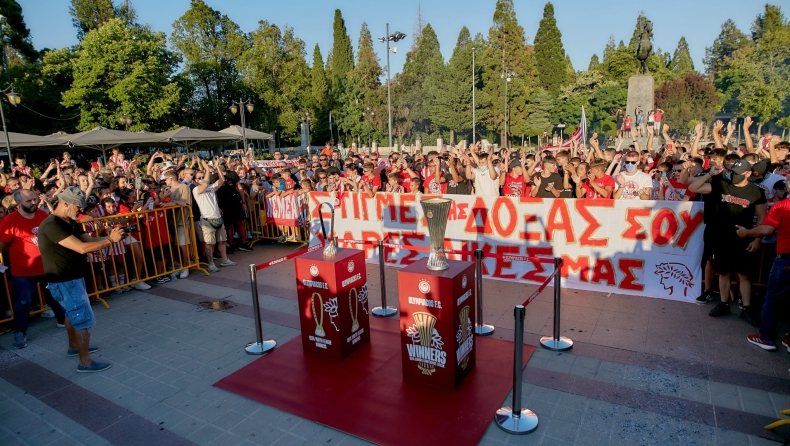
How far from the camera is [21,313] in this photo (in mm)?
6094

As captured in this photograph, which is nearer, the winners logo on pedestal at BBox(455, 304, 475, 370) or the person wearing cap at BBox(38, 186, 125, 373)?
the winners logo on pedestal at BBox(455, 304, 475, 370)

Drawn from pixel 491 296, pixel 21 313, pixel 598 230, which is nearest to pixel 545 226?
pixel 598 230

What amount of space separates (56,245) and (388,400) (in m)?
3.90

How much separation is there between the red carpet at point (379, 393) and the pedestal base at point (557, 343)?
0.19 metres

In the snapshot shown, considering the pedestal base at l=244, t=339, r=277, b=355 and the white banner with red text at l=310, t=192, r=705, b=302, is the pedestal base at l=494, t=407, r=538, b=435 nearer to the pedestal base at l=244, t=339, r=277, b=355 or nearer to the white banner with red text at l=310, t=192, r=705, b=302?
the white banner with red text at l=310, t=192, r=705, b=302

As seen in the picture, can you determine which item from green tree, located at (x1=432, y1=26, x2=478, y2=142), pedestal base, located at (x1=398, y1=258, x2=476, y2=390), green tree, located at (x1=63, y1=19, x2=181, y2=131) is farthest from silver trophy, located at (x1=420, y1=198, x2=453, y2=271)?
green tree, located at (x1=432, y1=26, x2=478, y2=142)

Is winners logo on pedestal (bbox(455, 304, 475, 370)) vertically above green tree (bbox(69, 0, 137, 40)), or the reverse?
green tree (bbox(69, 0, 137, 40))

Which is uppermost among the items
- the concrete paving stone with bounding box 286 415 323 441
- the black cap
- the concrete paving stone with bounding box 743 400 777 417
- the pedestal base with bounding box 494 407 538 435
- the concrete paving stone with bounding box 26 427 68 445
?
the black cap

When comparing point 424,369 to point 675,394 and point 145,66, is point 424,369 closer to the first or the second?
point 675,394

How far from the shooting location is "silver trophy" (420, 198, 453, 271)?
4.45 meters

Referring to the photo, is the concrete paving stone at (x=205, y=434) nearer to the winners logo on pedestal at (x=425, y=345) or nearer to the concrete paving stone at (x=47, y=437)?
the concrete paving stone at (x=47, y=437)

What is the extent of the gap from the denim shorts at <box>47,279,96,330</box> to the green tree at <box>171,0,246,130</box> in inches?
1703

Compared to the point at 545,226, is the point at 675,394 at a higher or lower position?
lower

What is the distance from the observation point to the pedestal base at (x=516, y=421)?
3913 millimetres
